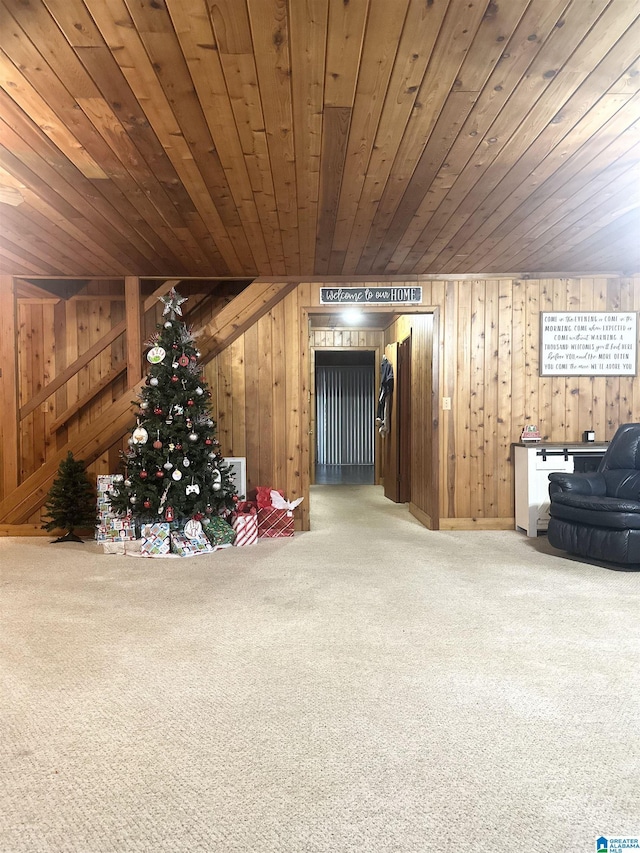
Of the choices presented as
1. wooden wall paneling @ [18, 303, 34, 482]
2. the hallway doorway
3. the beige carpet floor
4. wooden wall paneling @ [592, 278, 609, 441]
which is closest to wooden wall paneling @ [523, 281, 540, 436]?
wooden wall paneling @ [592, 278, 609, 441]

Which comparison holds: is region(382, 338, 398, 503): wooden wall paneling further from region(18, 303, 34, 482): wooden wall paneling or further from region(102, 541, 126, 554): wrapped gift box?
region(18, 303, 34, 482): wooden wall paneling

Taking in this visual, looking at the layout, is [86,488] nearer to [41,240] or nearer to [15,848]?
[41,240]

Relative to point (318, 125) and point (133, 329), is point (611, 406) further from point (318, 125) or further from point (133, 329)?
point (133, 329)

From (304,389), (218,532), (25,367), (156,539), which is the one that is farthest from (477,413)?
(25,367)

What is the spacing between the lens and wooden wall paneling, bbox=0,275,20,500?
18.7 feet

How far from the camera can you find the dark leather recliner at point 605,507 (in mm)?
4113

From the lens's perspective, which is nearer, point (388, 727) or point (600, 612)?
point (388, 727)

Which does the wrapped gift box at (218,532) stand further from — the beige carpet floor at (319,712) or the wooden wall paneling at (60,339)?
the wooden wall paneling at (60,339)

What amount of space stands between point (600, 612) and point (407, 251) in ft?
10.2

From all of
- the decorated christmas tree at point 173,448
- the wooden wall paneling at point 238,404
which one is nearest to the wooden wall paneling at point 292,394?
the wooden wall paneling at point 238,404

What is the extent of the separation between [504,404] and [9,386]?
4.91 meters

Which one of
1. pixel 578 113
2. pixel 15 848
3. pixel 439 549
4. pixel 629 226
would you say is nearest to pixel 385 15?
pixel 578 113

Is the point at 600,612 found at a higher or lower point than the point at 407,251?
lower

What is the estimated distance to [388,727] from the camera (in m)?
2.05
